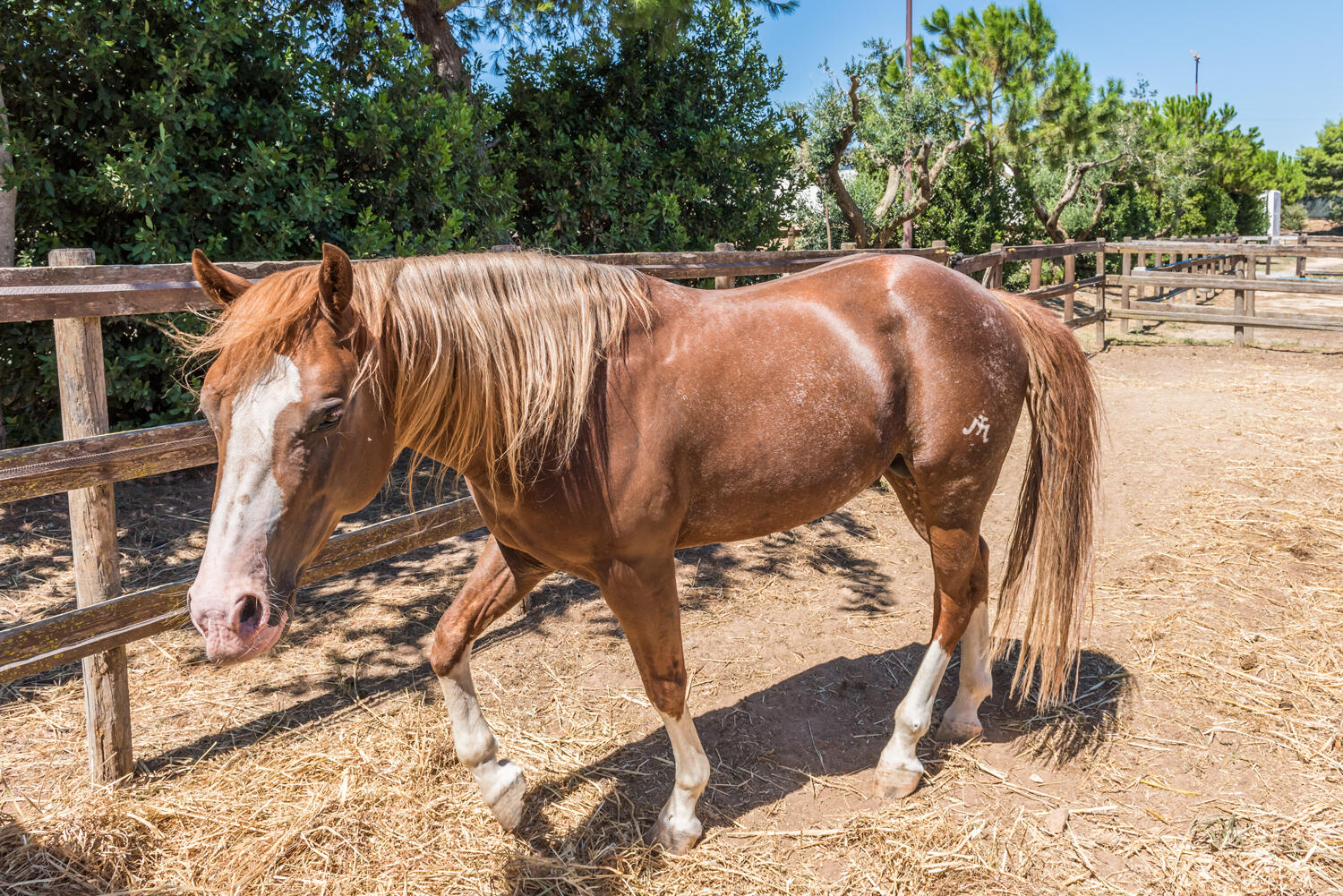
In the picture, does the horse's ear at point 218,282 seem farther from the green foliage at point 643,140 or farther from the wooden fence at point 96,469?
the green foliage at point 643,140

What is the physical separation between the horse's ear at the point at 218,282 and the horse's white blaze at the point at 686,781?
1591mm

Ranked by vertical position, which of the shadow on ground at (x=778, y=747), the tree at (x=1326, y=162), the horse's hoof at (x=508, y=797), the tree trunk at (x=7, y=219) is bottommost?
the shadow on ground at (x=778, y=747)

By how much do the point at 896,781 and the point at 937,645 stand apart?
1.50 feet

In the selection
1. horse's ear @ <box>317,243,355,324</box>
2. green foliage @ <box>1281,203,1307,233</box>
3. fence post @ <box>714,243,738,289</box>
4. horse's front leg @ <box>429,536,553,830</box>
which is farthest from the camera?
green foliage @ <box>1281,203,1307,233</box>

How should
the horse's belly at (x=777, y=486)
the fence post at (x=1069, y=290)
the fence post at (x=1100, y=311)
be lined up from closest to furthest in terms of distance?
the horse's belly at (x=777, y=486)
the fence post at (x=1069, y=290)
the fence post at (x=1100, y=311)

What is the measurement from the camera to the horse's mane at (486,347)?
1904 mm

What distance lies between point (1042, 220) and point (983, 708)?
20112mm

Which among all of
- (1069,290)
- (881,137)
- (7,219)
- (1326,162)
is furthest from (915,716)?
(1326,162)

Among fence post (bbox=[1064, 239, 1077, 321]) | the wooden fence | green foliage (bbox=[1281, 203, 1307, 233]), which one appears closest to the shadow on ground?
the wooden fence

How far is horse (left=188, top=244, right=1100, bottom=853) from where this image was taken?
1.67m

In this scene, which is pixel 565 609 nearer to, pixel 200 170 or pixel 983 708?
pixel 983 708

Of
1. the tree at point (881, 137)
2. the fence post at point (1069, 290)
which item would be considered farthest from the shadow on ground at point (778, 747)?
the tree at point (881, 137)

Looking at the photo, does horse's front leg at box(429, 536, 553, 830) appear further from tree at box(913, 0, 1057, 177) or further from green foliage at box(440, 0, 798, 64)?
tree at box(913, 0, 1057, 177)

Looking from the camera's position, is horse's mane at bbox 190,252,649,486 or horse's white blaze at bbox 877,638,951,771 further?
horse's white blaze at bbox 877,638,951,771
